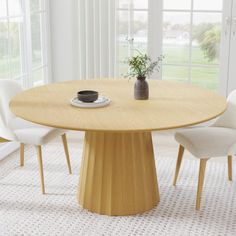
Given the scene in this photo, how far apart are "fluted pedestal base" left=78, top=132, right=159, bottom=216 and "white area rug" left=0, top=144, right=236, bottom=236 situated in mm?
75

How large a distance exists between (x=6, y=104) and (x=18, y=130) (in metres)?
0.30

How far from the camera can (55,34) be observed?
218 inches

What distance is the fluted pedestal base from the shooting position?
3.46m

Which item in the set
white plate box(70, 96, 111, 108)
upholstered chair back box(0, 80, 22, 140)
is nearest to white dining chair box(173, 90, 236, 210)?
white plate box(70, 96, 111, 108)

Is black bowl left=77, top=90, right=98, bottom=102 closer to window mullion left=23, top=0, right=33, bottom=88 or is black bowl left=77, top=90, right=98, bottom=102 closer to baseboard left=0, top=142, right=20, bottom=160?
baseboard left=0, top=142, right=20, bottom=160

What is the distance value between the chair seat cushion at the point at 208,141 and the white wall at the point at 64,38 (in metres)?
2.10

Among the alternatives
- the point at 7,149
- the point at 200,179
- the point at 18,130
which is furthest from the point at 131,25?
the point at 200,179

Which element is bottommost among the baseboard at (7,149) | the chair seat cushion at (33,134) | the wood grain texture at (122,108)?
the baseboard at (7,149)

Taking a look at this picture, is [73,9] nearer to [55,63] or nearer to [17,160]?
[55,63]

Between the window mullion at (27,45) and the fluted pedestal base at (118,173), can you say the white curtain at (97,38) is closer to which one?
the window mullion at (27,45)

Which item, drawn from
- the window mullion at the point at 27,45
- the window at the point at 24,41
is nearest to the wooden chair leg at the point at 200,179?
the window at the point at 24,41

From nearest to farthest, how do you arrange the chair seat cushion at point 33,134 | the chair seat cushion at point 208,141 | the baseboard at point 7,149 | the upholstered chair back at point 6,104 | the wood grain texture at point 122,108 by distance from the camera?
the wood grain texture at point 122,108 → the chair seat cushion at point 208,141 → the chair seat cushion at point 33,134 → the upholstered chair back at point 6,104 → the baseboard at point 7,149

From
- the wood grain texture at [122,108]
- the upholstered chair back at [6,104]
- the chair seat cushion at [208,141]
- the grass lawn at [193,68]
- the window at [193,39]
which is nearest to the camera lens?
the wood grain texture at [122,108]

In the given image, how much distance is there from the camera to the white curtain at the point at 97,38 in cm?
530
